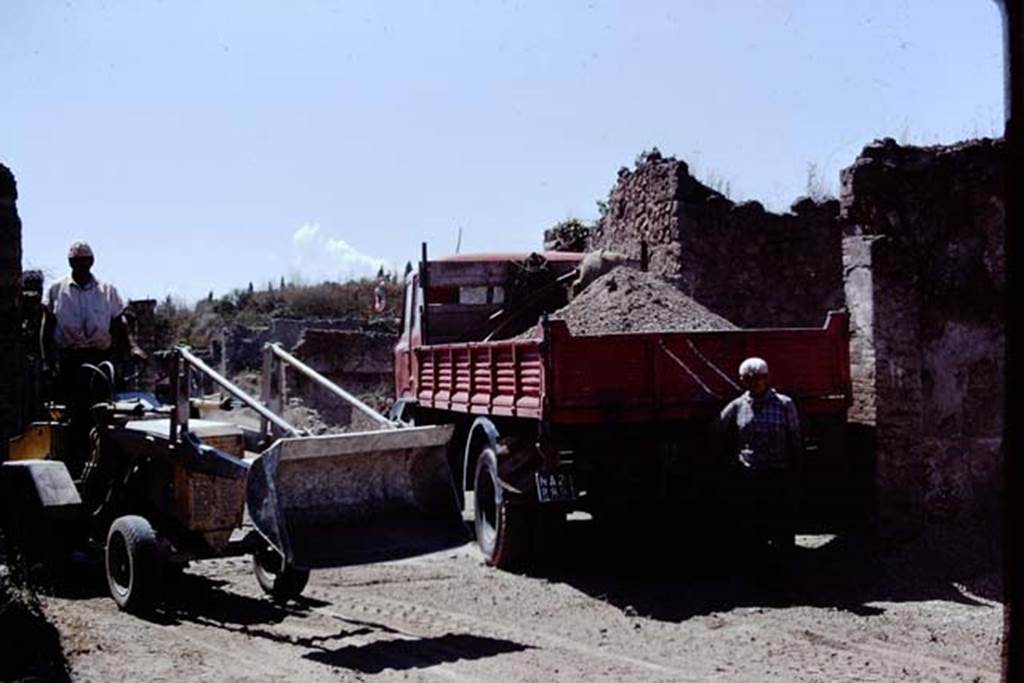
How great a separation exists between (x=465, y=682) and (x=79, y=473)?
13.1 feet

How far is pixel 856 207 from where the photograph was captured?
10.2 meters

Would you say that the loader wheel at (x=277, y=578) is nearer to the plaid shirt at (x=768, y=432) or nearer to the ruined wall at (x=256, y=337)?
the plaid shirt at (x=768, y=432)

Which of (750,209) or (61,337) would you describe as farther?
(750,209)

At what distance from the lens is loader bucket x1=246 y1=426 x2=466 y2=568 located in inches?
258

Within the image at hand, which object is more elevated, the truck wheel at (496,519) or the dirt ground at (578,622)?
the truck wheel at (496,519)

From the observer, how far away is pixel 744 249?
14523 millimetres

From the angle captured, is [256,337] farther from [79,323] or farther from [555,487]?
[555,487]

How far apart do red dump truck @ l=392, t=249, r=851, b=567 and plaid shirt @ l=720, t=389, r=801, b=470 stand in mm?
350

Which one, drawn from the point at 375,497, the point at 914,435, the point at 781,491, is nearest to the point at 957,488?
the point at 914,435

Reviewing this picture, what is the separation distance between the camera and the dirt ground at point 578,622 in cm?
627

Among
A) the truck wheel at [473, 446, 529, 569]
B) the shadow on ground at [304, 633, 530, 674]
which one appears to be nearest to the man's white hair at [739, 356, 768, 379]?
the truck wheel at [473, 446, 529, 569]

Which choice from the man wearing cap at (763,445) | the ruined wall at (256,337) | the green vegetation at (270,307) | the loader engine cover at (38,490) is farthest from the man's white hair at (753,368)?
the green vegetation at (270,307)

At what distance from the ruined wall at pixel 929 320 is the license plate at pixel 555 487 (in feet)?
9.94

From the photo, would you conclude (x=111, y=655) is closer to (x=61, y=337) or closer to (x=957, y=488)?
(x=61, y=337)
